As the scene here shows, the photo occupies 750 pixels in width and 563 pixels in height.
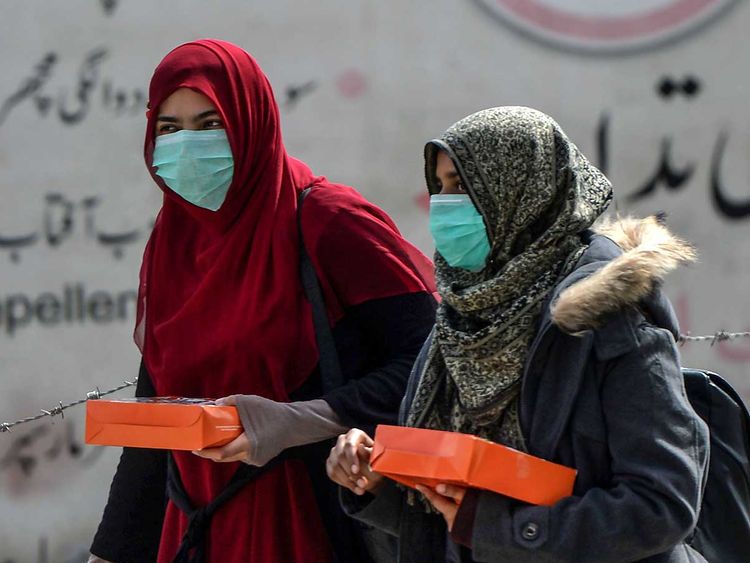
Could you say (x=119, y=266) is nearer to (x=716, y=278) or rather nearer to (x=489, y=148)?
(x=716, y=278)

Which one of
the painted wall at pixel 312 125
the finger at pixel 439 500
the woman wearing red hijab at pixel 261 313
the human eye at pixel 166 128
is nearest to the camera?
the finger at pixel 439 500

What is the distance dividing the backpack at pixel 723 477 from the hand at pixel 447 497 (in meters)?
0.38

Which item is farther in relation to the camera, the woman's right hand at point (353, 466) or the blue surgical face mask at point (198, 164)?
the blue surgical face mask at point (198, 164)

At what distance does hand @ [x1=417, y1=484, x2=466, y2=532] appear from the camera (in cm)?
145

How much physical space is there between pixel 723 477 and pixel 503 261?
1.39ft

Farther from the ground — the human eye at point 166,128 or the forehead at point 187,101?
the forehead at point 187,101

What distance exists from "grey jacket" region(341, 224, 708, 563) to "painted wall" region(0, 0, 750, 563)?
2632mm

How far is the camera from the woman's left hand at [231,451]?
5.62 feet

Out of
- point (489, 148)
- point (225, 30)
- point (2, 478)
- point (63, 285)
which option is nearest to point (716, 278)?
point (225, 30)

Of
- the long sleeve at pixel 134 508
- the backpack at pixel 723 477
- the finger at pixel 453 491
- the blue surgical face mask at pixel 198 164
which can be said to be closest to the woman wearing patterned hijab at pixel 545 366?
the finger at pixel 453 491

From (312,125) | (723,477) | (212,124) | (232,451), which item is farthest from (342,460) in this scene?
(312,125)

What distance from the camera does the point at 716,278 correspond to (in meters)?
4.07

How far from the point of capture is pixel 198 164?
6.30ft

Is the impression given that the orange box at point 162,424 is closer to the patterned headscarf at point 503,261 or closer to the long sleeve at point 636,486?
A: the patterned headscarf at point 503,261
